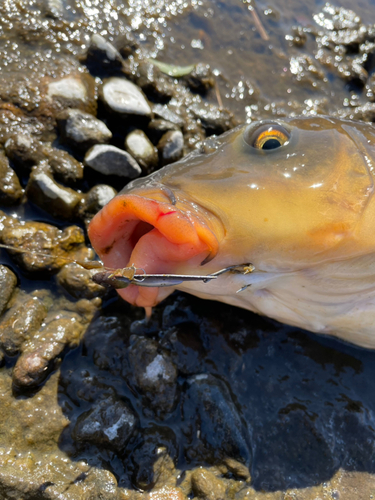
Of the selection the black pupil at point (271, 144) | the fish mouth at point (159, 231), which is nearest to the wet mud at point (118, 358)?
the fish mouth at point (159, 231)

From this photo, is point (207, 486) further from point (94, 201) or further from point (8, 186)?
point (8, 186)

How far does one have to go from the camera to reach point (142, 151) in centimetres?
356

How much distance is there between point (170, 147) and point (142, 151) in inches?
11.1

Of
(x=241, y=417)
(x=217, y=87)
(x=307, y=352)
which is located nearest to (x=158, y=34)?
(x=217, y=87)

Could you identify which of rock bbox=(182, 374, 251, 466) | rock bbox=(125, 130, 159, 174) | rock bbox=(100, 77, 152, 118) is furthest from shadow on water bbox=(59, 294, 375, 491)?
rock bbox=(100, 77, 152, 118)

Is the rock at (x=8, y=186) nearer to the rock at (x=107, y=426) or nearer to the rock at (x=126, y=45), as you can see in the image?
the rock at (x=107, y=426)

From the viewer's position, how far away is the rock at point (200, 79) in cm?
455

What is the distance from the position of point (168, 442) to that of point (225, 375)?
603 mm

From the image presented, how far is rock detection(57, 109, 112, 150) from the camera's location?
3.43 metres

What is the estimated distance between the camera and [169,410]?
2582mm

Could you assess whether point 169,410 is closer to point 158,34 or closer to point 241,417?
point 241,417

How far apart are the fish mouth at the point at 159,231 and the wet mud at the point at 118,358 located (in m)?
0.46

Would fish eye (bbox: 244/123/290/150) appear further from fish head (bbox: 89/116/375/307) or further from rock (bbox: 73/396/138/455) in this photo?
rock (bbox: 73/396/138/455)

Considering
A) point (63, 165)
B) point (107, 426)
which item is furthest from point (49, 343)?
point (63, 165)
